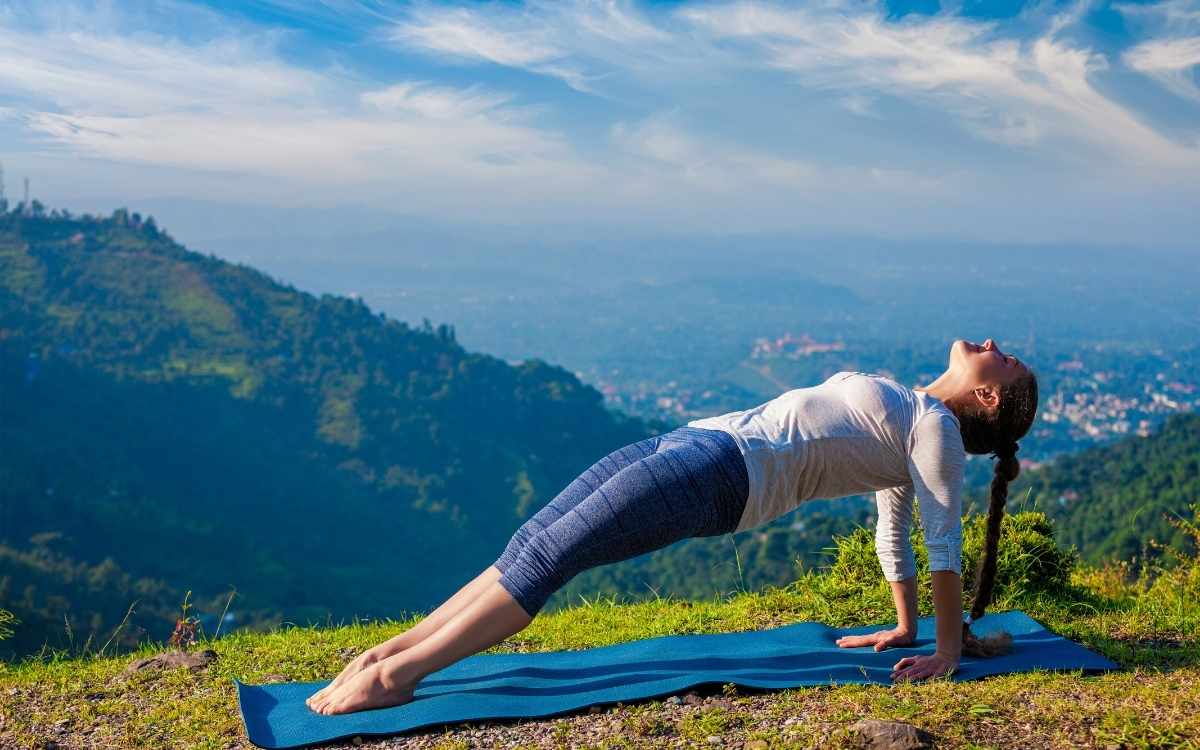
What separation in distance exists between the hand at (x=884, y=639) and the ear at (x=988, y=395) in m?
0.82

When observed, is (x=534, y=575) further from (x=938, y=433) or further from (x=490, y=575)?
(x=938, y=433)

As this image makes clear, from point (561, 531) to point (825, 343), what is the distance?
125 metres

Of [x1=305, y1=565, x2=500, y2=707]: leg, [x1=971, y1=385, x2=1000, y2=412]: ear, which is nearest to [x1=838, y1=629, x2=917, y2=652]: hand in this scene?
[x1=971, y1=385, x2=1000, y2=412]: ear

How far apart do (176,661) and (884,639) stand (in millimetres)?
2441

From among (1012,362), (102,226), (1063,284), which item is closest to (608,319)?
(1063,284)

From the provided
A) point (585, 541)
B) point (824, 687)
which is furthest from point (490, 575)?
point (824, 687)

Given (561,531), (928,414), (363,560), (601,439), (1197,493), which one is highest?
(928,414)

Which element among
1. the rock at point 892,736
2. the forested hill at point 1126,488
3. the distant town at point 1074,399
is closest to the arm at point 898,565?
the rock at point 892,736

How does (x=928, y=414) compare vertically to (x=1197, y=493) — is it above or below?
above

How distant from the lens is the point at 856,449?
315 cm

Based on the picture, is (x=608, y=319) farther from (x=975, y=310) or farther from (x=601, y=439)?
(x=601, y=439)

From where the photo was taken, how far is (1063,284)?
588 ft

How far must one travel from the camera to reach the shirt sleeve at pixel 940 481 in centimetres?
308

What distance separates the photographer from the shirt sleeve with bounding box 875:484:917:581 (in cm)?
348
